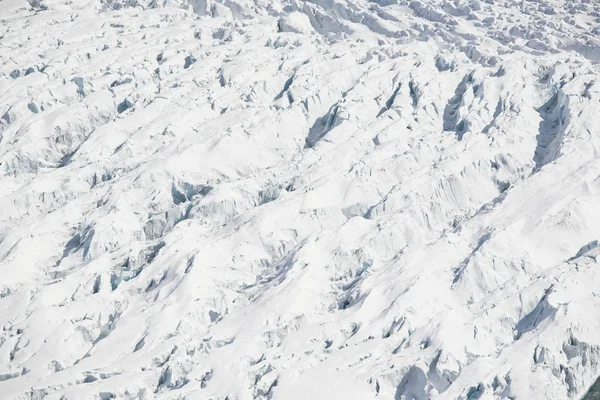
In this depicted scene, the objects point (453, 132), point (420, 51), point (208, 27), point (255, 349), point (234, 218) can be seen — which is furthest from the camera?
point (208, 27)

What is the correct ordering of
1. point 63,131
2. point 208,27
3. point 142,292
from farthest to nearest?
point 208,27
point 63,131
point 142,292

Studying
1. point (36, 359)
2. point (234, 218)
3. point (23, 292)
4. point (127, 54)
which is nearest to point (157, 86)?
point (127, 54)

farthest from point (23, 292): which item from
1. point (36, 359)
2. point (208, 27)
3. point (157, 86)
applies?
point (208, 27)

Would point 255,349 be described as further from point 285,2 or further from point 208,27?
point 285,2

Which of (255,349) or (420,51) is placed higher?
(420,51)

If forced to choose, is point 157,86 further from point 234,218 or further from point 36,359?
point 36,359

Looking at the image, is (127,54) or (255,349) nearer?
(255,349)
